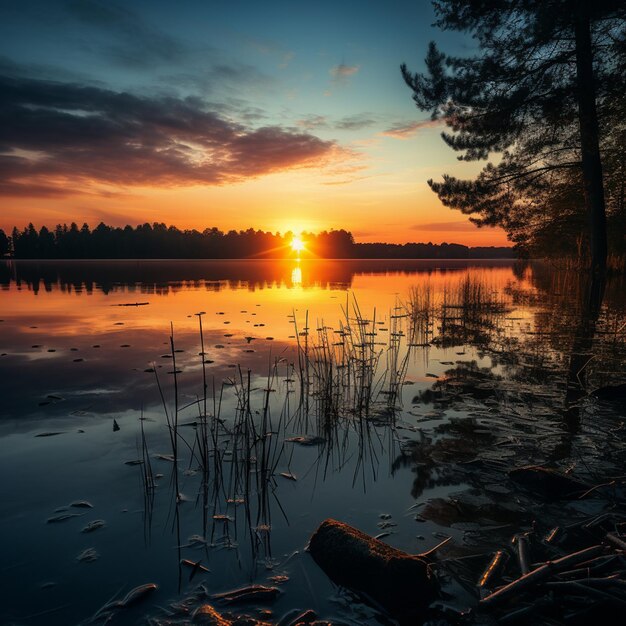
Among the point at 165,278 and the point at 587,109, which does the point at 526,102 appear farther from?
the point at 165,278

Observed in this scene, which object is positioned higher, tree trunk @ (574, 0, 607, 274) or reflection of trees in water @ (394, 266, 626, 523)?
tree trunk @ (574, 0, 607, 274)

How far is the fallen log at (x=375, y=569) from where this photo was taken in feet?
9.28

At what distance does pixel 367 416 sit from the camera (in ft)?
21.0

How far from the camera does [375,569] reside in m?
3.00

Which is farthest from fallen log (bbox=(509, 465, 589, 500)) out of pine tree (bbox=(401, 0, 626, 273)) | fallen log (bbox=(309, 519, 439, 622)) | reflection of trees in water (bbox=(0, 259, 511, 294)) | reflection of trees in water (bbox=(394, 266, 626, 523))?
reflection of trees in water (bbox=(0, 259, 511, 294))

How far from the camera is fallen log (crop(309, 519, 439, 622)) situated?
283 cm

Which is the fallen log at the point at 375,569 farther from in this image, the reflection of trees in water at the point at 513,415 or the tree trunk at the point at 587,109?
the tree trunk at the point at 587,109

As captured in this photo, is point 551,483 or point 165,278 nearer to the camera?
point 551,483

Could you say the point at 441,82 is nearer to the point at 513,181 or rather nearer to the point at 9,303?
the point at 513,181

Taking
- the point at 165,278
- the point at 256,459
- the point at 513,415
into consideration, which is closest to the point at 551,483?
the point at 513,415

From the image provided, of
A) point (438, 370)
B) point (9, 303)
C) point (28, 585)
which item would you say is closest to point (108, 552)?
point (28, 585)

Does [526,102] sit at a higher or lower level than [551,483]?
higher

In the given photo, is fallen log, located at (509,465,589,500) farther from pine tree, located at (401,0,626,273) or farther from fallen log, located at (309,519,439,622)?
pine tree, located at (401,0,626,273)

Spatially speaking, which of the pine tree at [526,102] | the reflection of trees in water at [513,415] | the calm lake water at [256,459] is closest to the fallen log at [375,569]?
the calm lake water at [256,459]
